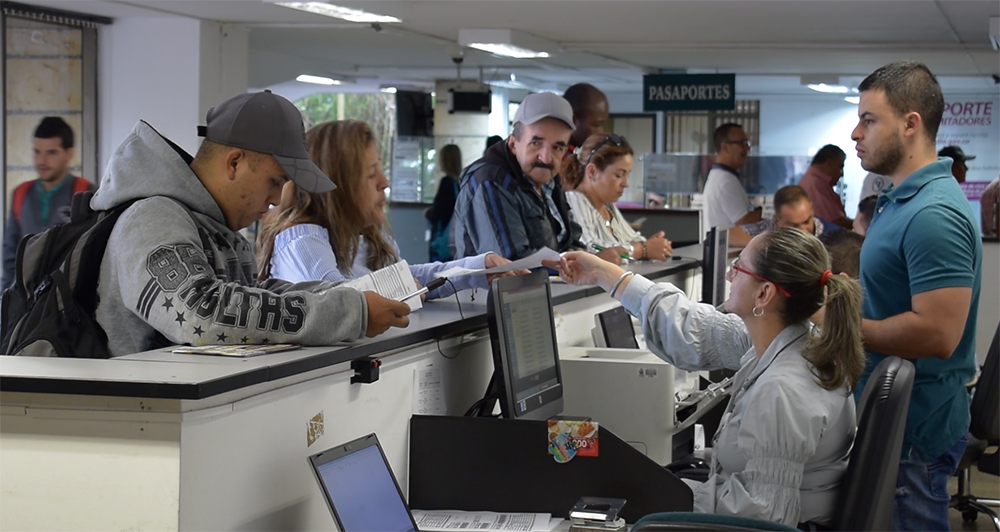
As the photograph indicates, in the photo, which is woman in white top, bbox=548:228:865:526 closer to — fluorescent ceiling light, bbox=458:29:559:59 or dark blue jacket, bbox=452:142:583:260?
dark blue jacket, bbox=452:142:583:260

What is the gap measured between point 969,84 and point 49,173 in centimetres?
1197

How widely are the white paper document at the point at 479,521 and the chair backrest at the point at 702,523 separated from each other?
1.57ft

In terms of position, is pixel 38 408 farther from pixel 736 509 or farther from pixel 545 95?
pixel 545 95

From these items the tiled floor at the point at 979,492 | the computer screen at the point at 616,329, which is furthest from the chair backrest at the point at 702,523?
the tiled floor at the point at 979,492

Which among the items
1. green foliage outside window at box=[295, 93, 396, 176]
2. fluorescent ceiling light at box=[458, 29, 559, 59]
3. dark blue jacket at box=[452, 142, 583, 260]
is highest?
green foliage outside window at box=[295, 93, 396, 176]

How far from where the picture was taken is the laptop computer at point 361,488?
1.72 meters

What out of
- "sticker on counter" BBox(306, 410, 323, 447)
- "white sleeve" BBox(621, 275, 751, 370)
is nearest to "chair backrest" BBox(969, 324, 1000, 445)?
"white sleeve" BBox(621, 275, 751, 370)

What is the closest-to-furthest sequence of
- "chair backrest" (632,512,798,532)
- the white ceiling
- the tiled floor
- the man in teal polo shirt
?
"chair backrest" (632,512,798,532)
the man in teal polo shirt
the tiled floor
the white ceiling

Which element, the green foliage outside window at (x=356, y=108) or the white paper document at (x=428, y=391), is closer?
the white paper document at (x=428, y=391)

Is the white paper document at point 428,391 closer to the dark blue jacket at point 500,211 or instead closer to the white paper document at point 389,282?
the white paper document at point 389,282

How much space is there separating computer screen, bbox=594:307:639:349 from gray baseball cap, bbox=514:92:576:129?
74 centimetres

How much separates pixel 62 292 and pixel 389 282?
0.63 meters

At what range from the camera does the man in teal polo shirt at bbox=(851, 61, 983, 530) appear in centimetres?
233

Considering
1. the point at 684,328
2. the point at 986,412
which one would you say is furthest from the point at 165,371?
the point at 986,412
